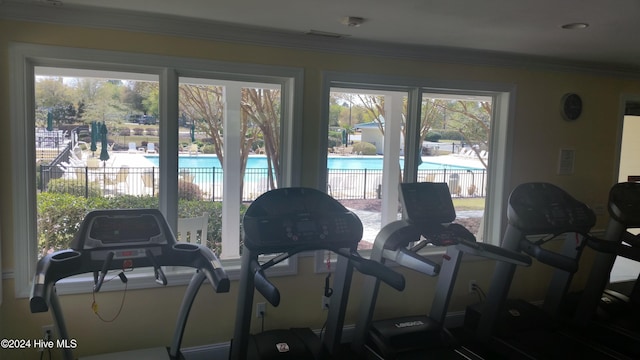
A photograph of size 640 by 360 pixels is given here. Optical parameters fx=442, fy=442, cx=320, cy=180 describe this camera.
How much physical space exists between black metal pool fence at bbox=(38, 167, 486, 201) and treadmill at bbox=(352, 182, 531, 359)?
1.98 ft

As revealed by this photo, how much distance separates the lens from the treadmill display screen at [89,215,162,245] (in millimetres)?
2178

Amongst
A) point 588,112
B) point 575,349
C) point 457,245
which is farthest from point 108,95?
point 588,112

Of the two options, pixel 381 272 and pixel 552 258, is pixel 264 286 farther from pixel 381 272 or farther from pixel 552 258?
pixel 552 258

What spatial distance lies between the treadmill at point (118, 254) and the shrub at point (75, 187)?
2.69 ft

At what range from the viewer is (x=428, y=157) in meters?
3.83

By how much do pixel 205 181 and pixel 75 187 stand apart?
2.72 ft

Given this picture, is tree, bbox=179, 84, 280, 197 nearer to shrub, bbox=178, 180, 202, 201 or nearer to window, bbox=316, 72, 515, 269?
shrub, bbox=178, 180, 202, 201

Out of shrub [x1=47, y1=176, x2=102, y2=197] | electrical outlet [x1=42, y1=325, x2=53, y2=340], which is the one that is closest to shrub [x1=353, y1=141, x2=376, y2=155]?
shrub [x1=47, y1=176, x2=102, y2=197]

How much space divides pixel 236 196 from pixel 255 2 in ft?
4.84

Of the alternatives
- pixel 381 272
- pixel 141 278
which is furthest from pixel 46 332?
pixel 381 272

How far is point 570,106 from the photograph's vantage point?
405 cm

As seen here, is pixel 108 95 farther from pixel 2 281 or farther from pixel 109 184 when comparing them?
pixel 2 281

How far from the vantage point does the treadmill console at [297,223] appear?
7.89 ft

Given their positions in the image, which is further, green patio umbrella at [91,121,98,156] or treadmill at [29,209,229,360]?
green patio umbrella at [91,121,98,156]
